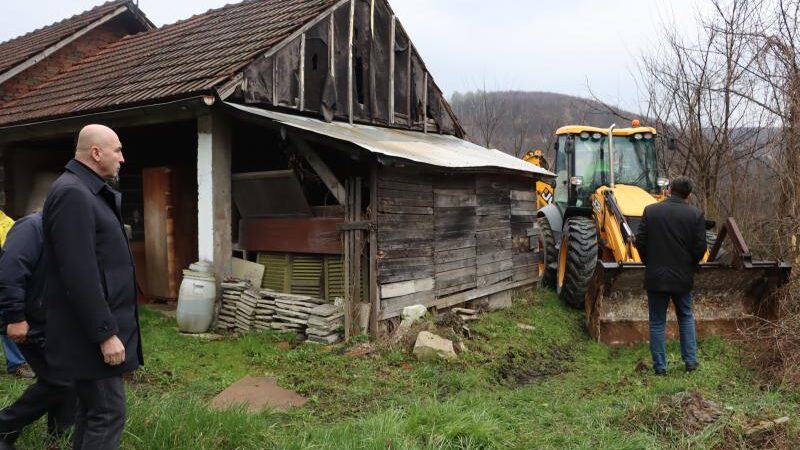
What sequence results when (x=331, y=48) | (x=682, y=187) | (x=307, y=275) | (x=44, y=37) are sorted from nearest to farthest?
(x=682, y=187), (x=307, y=275), (x=331, y=48), (x=44, y=37)

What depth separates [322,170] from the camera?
7.02m

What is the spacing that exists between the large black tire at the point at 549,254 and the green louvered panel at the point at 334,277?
5.01 metres

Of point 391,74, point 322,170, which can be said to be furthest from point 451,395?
point 391,74

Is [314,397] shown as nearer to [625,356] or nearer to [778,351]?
[625,356]

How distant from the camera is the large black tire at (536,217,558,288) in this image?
10805mm

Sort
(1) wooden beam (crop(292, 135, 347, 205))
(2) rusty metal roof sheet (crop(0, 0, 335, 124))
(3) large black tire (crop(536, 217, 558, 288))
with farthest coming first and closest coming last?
(3) large black tire (crop(536, 217, 558, 288)) → (2) rusty metal roof sheet (crop(0, 0, 335, 124)) → (1) wooden beam (crop(292, 135, 347, 205))

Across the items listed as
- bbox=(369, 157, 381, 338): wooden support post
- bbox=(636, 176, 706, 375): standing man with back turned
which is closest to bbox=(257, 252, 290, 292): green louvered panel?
bbox=(369, 157, 381, 338): wooden support post

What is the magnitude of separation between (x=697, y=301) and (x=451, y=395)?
12.2 ft

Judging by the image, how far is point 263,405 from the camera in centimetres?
482

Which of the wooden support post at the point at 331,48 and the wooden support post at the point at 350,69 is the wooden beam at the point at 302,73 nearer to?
the wooden support post at the point at 331,48

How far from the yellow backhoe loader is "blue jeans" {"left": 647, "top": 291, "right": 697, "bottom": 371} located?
928 millimetres

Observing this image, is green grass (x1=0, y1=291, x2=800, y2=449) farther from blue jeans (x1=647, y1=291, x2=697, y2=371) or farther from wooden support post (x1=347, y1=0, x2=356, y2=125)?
wooden support post (x1=347, y1=0, x2=356, y2=125)

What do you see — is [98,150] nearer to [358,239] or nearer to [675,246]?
[358,239]

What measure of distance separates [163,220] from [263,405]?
476 centimetres
